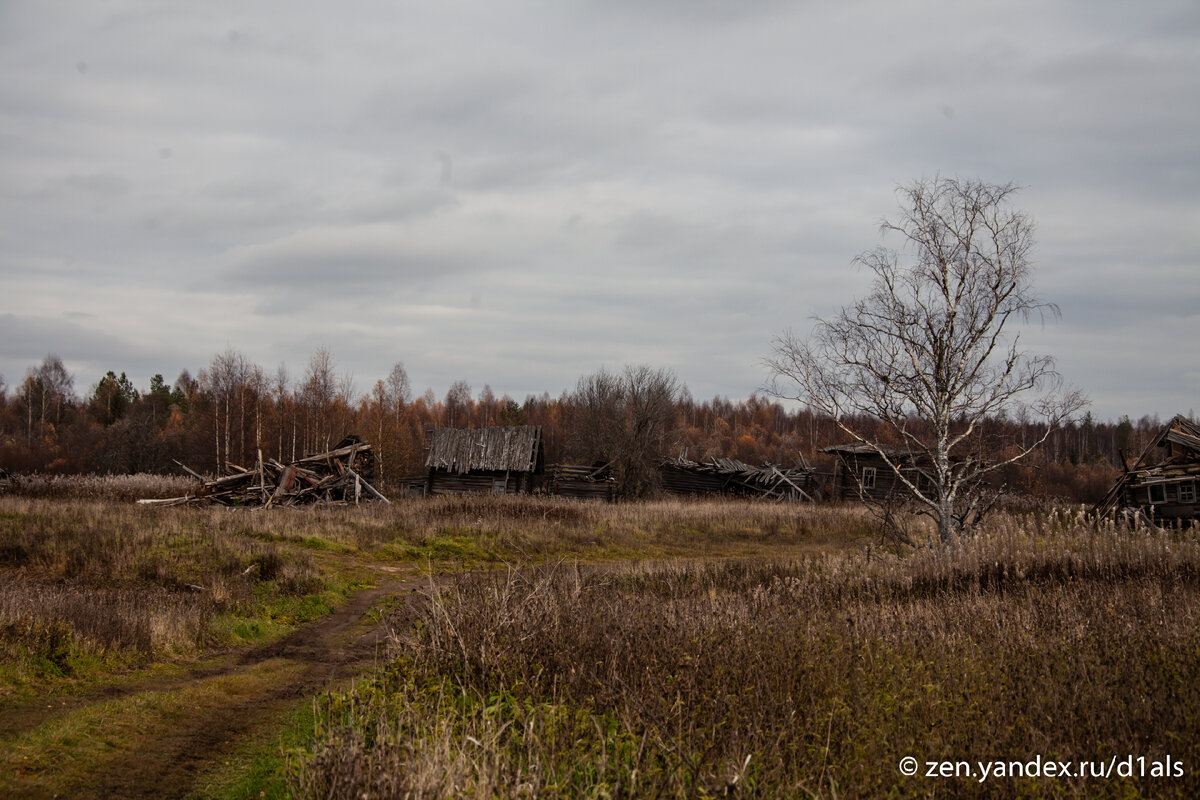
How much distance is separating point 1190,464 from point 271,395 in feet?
191

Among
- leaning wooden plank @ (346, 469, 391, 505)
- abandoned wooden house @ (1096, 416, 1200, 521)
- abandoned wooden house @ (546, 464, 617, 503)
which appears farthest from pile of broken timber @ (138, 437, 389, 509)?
abandoned wooden house @ (1096, 416, 1200, 521)

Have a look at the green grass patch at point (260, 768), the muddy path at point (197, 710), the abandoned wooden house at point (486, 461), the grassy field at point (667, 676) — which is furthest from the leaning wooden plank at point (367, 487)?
the green grass patch at point (260, 768)

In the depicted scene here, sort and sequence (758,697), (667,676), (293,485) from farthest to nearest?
1. (293,485)
2. (667,676)
3. (758,697)

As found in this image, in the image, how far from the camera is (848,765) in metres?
4.31

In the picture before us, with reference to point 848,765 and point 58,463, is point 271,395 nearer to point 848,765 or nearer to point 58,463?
point 58,463

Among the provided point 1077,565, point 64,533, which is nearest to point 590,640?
point 1077,565

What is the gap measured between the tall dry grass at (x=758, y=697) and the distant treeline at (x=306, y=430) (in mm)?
8867

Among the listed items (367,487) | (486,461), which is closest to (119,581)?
(367,487)

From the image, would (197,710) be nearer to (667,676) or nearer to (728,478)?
(667,676)

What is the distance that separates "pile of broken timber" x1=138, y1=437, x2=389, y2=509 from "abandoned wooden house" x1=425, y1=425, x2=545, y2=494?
7.81 metres

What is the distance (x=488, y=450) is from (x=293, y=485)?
38.3 ft

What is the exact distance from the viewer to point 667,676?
566cm

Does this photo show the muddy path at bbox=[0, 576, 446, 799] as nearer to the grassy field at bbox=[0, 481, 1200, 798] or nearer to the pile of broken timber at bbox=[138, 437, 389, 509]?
the grassy field at bbox=[0, 481, 1200, 798]

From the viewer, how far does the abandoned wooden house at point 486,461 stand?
36.7 meters
